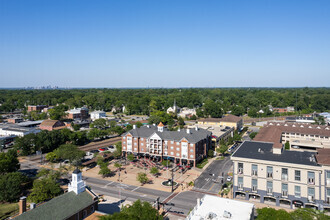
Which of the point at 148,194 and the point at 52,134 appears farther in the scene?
Result: the point at 52,134

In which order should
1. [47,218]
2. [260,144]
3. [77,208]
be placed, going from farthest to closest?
[260,144], [77,208], [47,218]

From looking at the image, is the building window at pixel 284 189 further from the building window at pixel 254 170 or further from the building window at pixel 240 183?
the building window at pixel 240 183

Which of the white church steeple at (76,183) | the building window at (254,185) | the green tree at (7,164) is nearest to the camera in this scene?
the white church steeple at (76,183)

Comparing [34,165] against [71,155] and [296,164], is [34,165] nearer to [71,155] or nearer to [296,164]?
[71,155]

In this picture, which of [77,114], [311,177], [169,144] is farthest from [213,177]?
[77,114]

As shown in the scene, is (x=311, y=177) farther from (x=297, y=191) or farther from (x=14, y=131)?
(x=14, y=131)

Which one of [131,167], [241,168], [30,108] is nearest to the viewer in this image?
[241,168]

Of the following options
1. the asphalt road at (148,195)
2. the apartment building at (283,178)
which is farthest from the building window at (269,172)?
the asphalt road at (148,195)

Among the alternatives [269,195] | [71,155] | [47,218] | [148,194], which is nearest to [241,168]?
[269,195]
